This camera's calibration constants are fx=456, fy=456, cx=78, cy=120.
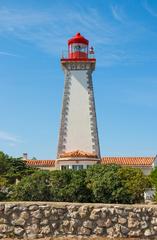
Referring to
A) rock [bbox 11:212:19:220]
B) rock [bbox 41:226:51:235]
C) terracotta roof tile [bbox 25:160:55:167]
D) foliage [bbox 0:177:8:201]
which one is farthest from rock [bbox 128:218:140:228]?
terracotta roof tile [bbox 25:160:55:167]

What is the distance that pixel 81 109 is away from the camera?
40.6 m

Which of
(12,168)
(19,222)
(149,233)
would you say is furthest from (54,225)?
(12,168)

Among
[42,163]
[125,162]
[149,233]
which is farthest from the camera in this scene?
[125,162]

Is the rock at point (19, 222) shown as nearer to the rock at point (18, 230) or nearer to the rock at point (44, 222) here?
the rock at point (18, 230)

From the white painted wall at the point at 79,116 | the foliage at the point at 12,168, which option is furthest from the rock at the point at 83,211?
the white painted wall at the point at 79,116

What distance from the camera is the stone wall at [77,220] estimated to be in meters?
9.92

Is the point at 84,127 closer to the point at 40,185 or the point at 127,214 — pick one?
the point at 40,185

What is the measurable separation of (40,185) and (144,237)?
12.1 metres

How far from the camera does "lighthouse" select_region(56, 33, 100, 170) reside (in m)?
38.2

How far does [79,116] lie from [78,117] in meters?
0.13

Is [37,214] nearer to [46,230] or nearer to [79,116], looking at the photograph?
[46,230]

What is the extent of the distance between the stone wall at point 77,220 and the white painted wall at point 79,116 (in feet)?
96.4

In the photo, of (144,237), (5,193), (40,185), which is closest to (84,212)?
(144,237)

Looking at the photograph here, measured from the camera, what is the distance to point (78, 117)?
4031cm
